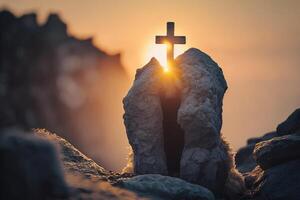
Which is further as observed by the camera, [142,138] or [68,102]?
[68,102]

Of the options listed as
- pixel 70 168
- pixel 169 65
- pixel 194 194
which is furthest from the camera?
pixel 169 65

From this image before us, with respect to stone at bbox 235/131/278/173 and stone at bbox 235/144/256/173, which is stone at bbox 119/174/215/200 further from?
stone at bbox 235/144/256/173

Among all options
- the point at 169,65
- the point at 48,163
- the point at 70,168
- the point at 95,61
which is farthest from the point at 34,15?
the point at 48,163

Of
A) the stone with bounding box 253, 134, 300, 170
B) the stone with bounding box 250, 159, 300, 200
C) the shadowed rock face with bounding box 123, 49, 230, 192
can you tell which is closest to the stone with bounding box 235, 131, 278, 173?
the stone with bounding box 253, 134, 300, 170

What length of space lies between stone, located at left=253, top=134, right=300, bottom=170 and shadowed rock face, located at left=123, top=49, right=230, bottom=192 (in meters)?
2.23

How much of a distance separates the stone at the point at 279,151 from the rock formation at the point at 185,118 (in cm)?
197

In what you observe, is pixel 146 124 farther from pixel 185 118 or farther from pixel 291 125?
pixel 291 125

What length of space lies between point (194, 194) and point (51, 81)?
21987mm

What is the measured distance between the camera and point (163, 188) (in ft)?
57.1

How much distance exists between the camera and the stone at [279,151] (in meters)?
21.9

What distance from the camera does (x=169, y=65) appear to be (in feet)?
73.0

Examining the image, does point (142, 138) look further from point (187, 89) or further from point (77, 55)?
point (77, 55)

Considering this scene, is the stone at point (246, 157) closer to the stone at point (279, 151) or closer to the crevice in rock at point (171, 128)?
the stone at point (279, 151)

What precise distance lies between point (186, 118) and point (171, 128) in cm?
187
